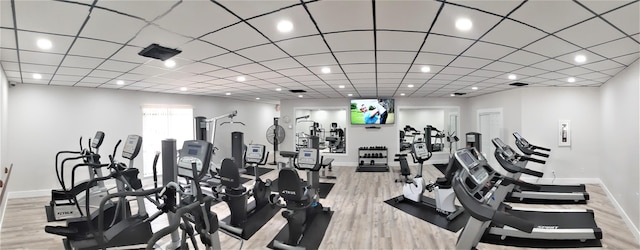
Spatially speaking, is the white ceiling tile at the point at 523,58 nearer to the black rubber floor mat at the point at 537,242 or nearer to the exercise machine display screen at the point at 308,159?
the black rubber floor mat at the point at 537,242

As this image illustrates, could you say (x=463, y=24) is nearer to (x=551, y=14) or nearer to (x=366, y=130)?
(x=551, y=14)

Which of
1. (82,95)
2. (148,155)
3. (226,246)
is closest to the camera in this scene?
(226,246)

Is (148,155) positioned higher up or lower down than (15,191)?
higher up

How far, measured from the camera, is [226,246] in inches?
114

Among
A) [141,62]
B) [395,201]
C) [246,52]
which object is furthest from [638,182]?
[141,62]

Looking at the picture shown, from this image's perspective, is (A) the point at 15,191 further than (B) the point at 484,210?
Yes

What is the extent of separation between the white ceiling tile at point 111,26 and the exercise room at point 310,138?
0.02 metres

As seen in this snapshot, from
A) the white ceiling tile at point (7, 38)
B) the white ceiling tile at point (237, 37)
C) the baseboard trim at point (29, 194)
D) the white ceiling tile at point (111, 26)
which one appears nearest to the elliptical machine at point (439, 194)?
the white ceiling tile at point (237, 37)

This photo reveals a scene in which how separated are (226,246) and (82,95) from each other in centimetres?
470

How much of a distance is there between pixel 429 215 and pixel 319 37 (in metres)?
3.02

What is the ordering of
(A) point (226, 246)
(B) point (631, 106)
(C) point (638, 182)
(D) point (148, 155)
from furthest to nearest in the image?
(D) point (148, 155) < (B) point (631, 106) < (C) point (638, 182) < (A) point (226, 246)

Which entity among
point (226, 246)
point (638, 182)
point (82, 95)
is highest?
point (82, 95)

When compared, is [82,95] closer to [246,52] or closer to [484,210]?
[246,52]

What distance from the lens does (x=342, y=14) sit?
180cm
